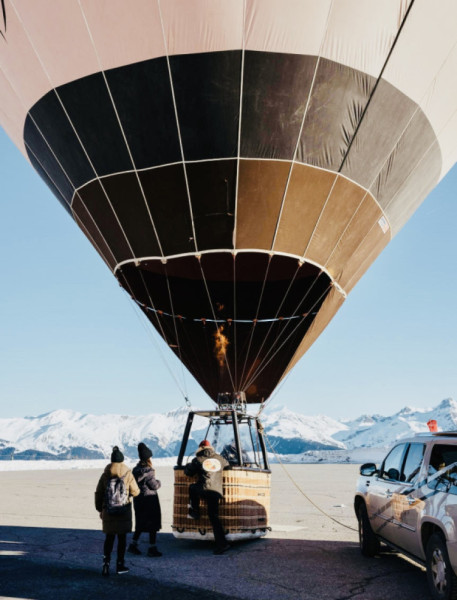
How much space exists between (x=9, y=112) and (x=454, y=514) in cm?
1205

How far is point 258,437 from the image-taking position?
1135 cm

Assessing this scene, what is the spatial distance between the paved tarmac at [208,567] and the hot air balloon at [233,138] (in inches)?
138

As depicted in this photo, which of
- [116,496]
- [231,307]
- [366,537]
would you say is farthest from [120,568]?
[231,307]

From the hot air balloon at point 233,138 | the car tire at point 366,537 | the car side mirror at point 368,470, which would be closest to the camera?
the car tire at point 366,537

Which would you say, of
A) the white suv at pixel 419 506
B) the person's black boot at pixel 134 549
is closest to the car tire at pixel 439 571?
the white suv at pixel 419 506

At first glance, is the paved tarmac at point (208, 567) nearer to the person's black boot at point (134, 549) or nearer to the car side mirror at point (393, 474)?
the person's black boot at point (134, 549)

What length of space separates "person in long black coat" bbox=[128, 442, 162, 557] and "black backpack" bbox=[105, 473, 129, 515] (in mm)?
1205

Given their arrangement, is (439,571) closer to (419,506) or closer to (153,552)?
(419,506)

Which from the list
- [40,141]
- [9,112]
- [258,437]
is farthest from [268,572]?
[9,112]

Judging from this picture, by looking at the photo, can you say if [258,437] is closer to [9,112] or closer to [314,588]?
[314,588]

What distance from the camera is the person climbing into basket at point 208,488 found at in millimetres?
8672

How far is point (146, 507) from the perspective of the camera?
28.3 feet

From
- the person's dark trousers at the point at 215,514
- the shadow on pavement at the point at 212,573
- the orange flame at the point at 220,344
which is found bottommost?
the shadow on pavement at the point at 212,573

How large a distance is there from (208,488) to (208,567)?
1.39 m
